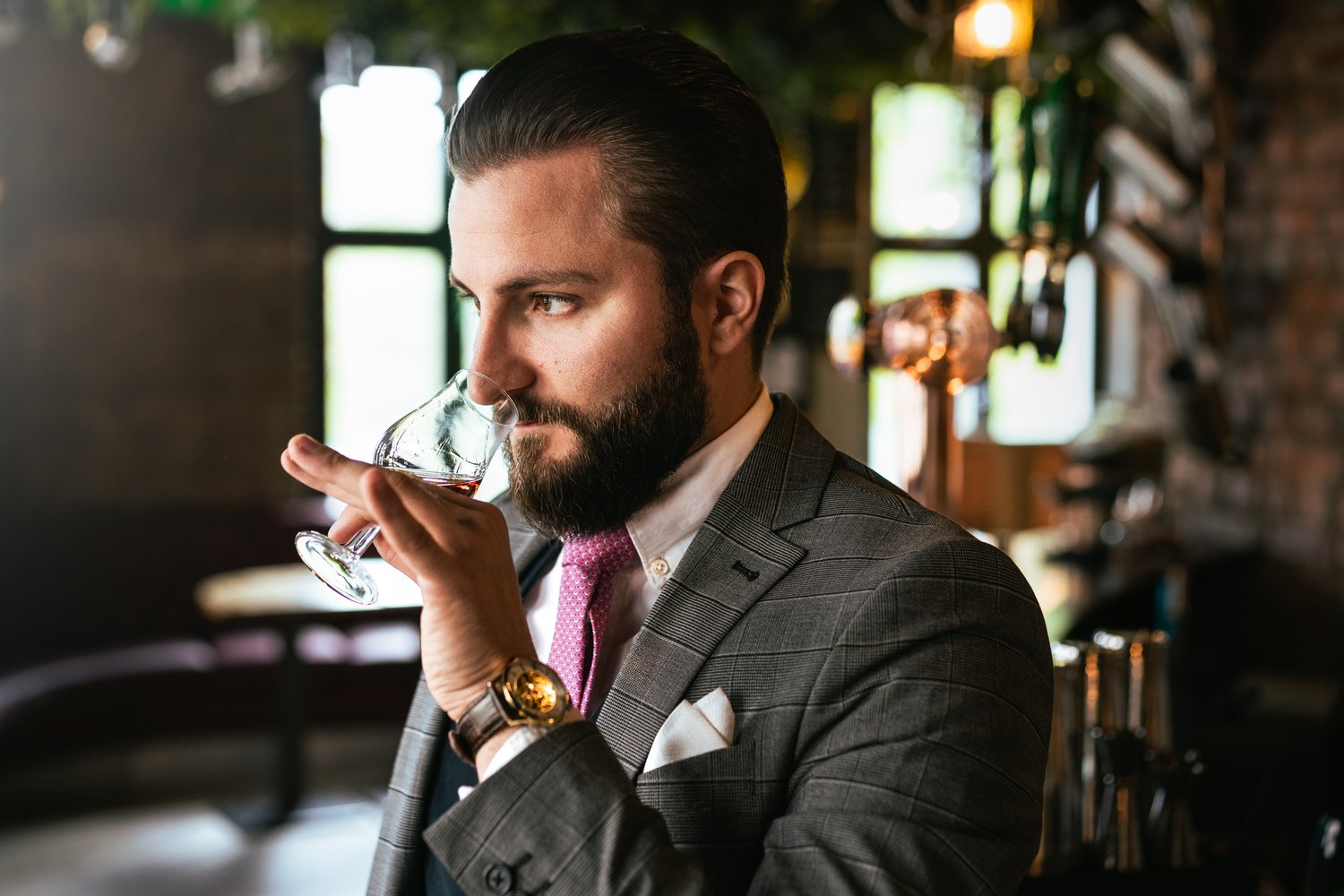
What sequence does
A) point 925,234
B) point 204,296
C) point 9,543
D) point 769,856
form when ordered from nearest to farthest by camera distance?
point 769,856 → point 9,543 → point 204,296 → point 925,234

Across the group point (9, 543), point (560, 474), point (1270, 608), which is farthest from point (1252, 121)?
point (9, 543)

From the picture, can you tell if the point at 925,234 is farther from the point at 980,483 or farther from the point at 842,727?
the point at 842,727

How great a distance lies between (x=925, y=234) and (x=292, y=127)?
3.36 m

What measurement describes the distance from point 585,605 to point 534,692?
0.97 feet

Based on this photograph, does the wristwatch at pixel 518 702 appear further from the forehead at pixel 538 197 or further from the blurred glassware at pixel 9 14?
the blurred glassware at pixel 9 14

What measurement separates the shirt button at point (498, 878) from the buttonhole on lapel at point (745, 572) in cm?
34

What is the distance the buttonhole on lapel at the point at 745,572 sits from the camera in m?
1.21

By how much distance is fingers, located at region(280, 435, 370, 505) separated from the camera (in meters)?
1.02

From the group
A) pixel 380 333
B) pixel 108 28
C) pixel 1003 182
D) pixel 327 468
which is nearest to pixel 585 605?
pixel 327 468

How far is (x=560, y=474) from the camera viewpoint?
126cm

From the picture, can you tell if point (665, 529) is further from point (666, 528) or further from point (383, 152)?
point (383, 152)

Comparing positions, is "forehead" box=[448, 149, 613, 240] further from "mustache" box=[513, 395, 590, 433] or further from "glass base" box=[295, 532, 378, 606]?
"glass base" box=[295, 532, 378, 606]

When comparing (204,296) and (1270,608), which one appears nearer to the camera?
(1270,608)

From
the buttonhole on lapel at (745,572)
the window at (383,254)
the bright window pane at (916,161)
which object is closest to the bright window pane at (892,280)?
the bright window pane at (916,161)
